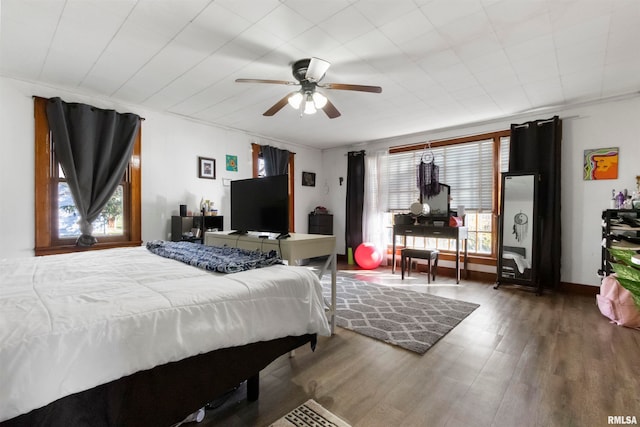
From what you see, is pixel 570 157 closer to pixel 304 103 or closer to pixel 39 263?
pixel 304 103

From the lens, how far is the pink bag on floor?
2.61 metres

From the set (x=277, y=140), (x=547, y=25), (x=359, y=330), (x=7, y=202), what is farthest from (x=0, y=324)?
(x=277, y=140)

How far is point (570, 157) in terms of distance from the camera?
12.4 feet

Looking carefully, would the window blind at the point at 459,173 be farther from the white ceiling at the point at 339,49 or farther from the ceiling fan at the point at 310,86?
the ceiling fan at the point at 310,86

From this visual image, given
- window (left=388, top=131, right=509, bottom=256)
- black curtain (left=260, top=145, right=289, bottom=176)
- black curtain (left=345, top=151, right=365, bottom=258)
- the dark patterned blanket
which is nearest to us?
the dark patterned blanket

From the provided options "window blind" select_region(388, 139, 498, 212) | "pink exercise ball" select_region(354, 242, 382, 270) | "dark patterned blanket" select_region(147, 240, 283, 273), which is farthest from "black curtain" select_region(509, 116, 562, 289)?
"dark patterned blanket" select_region(147, 240, 283, 273)

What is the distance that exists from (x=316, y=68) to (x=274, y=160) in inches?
114

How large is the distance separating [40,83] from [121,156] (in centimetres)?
96

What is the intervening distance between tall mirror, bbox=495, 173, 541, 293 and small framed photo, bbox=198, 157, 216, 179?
13.7 ft

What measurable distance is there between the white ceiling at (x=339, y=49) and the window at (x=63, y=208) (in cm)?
65

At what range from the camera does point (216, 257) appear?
175 centimetres

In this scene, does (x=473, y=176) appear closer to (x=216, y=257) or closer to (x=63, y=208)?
(x=216, y=257)

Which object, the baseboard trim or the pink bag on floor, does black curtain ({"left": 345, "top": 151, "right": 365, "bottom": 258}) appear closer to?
the baseboard trim

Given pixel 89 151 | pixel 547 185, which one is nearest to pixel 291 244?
pixel 89 151
